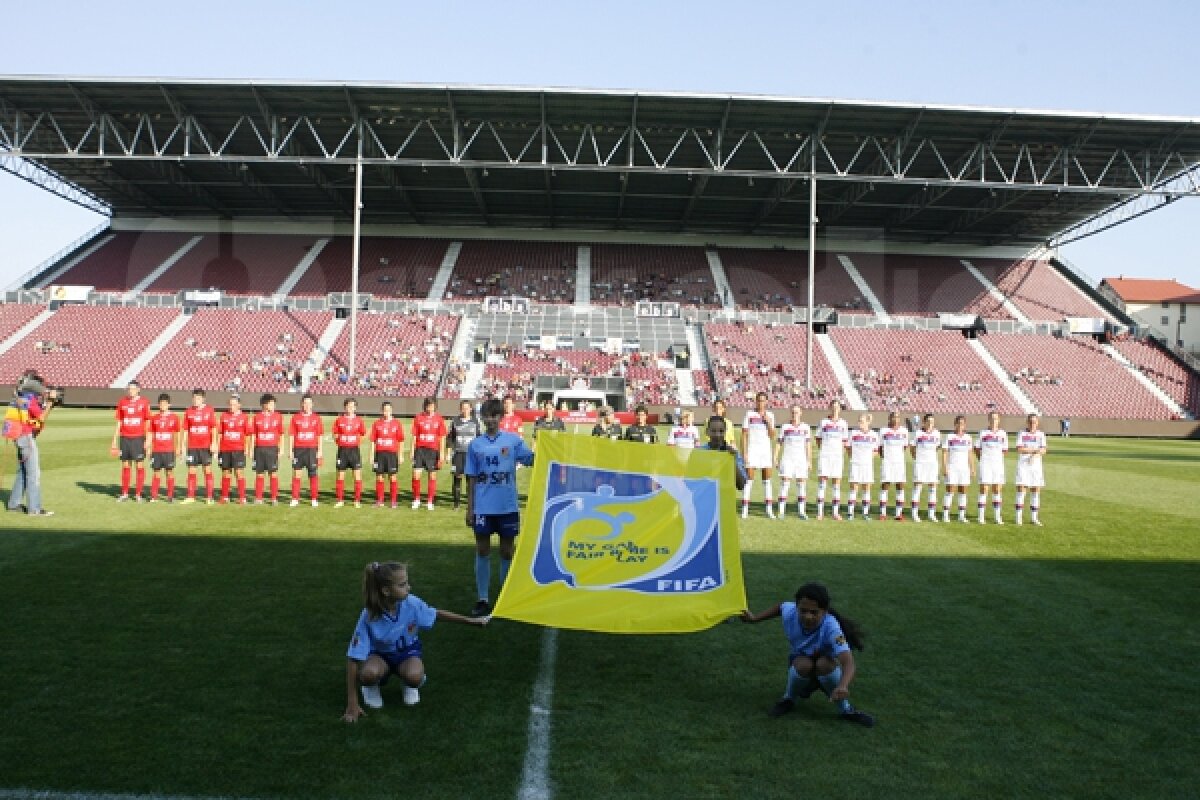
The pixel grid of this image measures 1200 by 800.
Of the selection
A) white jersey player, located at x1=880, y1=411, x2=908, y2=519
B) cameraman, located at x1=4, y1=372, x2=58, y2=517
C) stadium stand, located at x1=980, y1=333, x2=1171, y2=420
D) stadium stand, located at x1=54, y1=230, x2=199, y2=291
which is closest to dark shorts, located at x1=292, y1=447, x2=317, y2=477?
cameraman, located at x1=4, y1=372, x2=58, y2=517

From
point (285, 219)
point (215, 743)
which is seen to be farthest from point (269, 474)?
point (285, 219)

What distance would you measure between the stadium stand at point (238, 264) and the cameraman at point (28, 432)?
38.4 m

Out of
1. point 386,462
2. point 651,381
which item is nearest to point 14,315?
point 651,381

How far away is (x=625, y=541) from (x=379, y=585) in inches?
79.6

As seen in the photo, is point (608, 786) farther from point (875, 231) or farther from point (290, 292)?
point (875, 231)

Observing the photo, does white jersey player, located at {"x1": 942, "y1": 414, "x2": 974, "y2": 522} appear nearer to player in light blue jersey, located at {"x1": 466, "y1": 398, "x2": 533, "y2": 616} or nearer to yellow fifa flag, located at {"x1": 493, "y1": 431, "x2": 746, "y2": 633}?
yellow fifa flag, located at {"x1": 493, "y1": 431, "x2": 746, "y2": 633}

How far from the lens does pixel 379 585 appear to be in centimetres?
494

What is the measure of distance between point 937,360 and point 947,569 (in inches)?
1482

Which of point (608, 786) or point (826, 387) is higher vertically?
point (826, 387)

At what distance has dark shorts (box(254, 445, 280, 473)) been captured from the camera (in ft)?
42.5

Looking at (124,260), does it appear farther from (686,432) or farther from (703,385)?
(686,432)

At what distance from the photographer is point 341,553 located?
31.4 ft

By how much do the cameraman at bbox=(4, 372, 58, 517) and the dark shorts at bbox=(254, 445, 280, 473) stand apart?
8.84ft

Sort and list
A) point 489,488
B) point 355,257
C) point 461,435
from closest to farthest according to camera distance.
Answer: point 489,488
point 461,435
point 355,257
